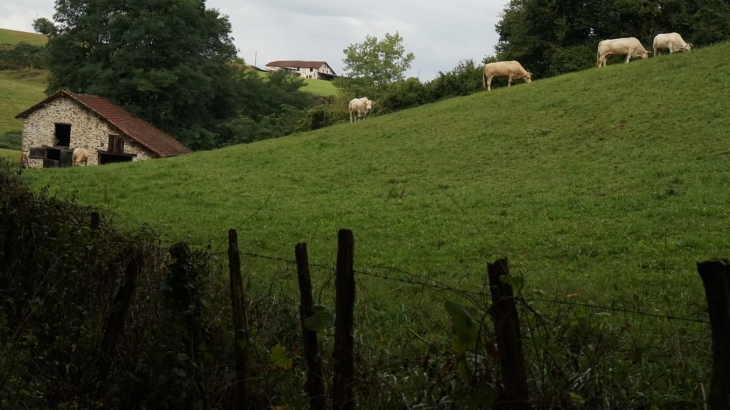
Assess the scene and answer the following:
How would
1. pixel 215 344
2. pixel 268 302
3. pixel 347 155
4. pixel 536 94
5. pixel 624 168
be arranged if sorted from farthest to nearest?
1. pixel 536 94
2. pixel 347 155
3. pixel 624 168
4. pixel 268 302
5. pixel 215 344

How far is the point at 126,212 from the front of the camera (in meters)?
20.6

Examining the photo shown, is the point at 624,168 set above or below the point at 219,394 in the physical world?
above

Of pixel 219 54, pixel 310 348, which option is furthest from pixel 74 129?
pixel 310 348

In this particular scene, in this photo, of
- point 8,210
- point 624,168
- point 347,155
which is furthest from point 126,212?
point 8,210

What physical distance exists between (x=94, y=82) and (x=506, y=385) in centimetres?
5028

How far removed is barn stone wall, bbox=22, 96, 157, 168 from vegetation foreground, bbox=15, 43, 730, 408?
13.0 metres

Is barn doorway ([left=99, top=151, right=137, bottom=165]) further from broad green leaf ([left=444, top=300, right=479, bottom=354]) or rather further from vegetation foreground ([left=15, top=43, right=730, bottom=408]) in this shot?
broad green leaf ([left=444, top=300, right=479, bottom=354])

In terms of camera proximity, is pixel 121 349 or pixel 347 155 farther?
pixel 347 155

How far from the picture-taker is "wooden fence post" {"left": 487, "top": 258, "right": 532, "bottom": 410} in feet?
11.6

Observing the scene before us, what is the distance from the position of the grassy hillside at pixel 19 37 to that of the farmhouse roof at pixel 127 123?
58967 millimetres

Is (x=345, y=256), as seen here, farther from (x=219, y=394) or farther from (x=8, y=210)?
(x=8, y=210)

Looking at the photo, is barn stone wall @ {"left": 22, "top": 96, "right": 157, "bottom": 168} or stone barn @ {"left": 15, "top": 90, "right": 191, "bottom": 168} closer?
stone barn @ {"left": 15, "top": 90, "right": 191, "bottom": 168}

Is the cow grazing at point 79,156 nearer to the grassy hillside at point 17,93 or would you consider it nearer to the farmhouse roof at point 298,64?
the grassy hillside at point 17,93

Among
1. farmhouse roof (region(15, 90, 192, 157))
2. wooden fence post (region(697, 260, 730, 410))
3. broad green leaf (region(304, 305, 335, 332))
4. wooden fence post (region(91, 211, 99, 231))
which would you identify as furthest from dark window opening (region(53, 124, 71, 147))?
wooden fence post (region(697, 260, 730, 410))
